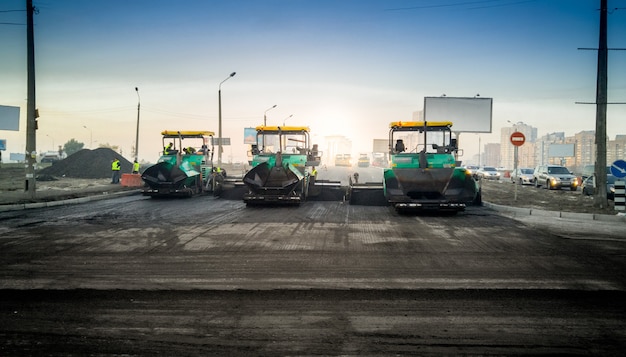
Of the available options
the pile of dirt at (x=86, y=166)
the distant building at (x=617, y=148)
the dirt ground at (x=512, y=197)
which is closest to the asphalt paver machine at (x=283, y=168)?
the dirt ground at (x=512, y=197)

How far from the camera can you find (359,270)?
6676 mm

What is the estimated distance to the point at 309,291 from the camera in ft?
18.4

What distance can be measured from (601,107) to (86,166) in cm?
4576

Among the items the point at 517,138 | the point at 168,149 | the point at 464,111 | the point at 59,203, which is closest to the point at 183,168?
the point at 168,149

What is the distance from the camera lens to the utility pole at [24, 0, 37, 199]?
689 inches

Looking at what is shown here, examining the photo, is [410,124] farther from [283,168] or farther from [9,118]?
[9,118]

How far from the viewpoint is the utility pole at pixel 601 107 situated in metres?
16.3

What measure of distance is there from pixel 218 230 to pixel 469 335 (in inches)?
286

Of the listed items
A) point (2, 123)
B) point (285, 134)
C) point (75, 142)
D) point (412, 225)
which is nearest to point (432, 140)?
point (412, 225)

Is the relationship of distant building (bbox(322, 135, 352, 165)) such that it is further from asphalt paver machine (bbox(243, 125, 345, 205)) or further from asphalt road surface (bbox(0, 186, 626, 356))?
asphalt road surface (bbox(0, 186, 626, 356))

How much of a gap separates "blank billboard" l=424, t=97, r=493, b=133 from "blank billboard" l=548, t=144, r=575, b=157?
52.3 meters

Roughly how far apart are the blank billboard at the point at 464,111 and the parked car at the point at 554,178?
10848 millimetres

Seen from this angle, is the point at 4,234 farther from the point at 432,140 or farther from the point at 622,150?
the point at 622,150

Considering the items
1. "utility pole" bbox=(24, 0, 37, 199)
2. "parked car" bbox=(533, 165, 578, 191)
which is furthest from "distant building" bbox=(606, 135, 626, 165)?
"utility pole" bbox=(24, 0, 37, 199)
